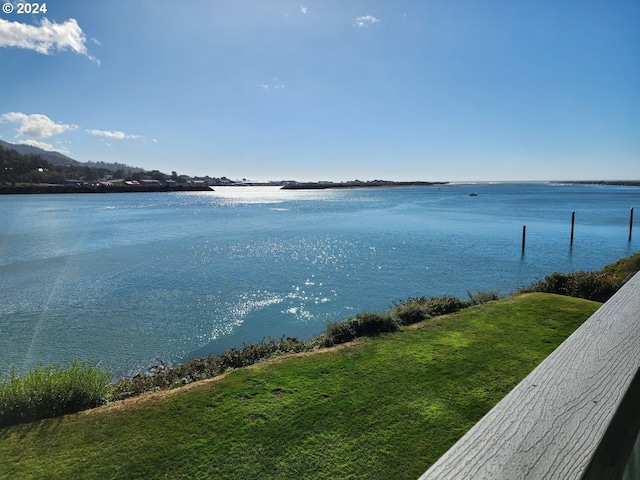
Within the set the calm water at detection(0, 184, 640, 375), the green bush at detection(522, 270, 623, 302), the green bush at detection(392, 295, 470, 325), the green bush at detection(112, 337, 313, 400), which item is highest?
the green bush at detection(522, 270, 623, 302)

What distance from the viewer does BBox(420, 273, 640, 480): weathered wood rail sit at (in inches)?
37.1

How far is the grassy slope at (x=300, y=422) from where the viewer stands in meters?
4.49

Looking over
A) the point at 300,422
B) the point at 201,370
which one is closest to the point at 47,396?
the point at 201,370

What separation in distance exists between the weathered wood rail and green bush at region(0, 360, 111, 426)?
272 inches

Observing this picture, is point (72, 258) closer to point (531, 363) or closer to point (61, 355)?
point (61, 355)

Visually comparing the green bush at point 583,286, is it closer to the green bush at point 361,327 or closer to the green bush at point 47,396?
the green bush at point 361,327

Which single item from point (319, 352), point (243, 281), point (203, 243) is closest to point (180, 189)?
point (203, 243)

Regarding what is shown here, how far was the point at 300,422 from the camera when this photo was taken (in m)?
5.27

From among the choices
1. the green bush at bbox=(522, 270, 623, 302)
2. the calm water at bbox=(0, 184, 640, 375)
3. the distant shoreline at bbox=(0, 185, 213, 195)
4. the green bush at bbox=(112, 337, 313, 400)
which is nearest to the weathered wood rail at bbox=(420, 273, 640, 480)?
the green bush at bbox=(112, 337, 313, 400)

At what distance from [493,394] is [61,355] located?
41.9ft

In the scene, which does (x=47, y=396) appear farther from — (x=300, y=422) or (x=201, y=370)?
(x=300, y=422)

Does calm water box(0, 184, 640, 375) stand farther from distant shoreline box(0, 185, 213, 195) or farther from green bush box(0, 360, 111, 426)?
distant shoreline box(0, 185, 213, 195)

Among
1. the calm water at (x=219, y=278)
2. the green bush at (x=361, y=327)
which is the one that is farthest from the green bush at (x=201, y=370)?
the calm water at (x=219, y=278)

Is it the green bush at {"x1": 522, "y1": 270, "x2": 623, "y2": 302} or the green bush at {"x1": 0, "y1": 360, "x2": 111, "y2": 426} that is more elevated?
the green bush at {"x1": 522, "y1": 270, "x2": 623, "y2": 302}
